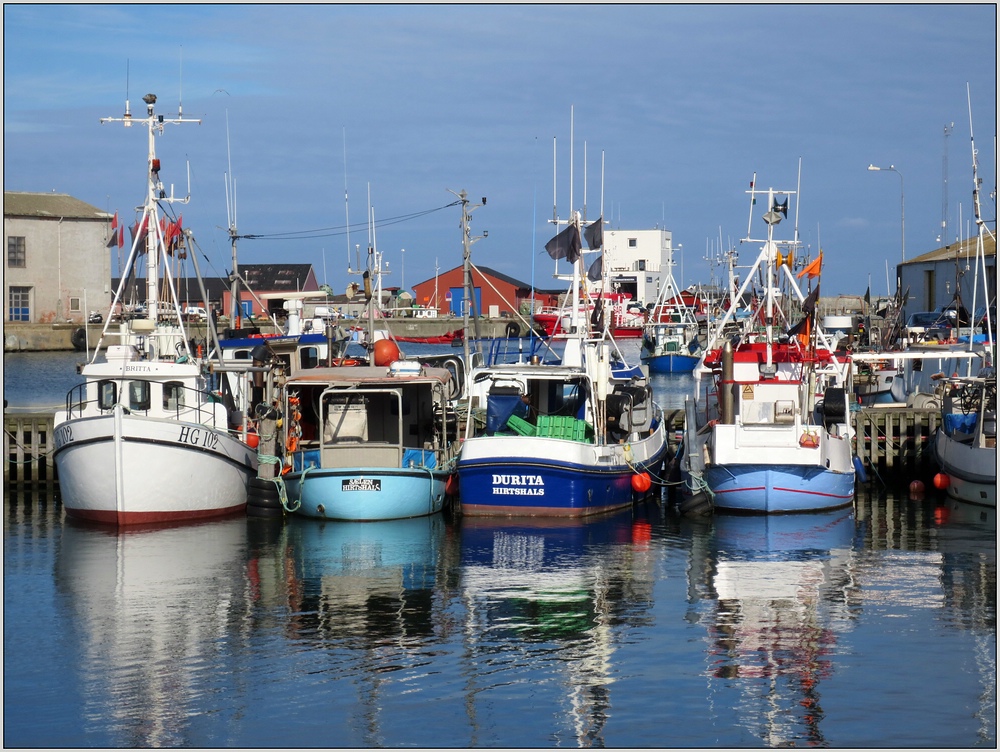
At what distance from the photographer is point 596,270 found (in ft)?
107

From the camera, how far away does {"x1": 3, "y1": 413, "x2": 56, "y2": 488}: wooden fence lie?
31062 millimetres

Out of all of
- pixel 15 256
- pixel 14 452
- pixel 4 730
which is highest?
pixel 15 256

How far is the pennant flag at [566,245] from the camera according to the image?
1188 inches

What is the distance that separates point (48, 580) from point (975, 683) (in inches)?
552

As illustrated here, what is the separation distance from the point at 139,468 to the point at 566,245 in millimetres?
11447

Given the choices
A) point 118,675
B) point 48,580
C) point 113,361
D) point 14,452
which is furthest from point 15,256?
point 118,675

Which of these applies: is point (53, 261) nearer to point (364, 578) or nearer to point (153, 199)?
point (153, 199)

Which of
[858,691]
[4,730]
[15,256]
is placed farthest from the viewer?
[15,256]

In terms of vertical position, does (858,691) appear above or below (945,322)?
below

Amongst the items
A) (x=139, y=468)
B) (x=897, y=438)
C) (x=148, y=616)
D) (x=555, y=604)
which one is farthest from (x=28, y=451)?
(x=897, y=438)

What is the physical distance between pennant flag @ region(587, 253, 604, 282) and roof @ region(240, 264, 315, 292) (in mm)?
82064

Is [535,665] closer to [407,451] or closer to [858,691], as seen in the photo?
[858,691]

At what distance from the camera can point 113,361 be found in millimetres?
26000

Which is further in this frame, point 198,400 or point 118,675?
point 198,400
